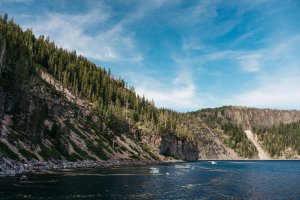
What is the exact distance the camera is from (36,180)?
225 feet

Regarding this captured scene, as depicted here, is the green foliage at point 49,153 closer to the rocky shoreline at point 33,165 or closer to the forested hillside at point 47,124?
the forested hillside at point 47,124

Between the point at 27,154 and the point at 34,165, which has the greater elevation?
the point at 27,154

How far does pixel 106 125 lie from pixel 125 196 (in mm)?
126112

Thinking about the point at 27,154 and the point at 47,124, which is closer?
the point at 27,154

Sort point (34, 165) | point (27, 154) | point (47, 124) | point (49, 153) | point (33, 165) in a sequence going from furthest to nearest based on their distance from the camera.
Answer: point (47, 124)
point (49, 153)
point (27, 154)
point (34, 165)
point (33, 165)

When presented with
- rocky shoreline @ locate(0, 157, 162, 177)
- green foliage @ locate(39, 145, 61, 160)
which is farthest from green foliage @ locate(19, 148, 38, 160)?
green foliage @ locate(39, 145, 61, 160)

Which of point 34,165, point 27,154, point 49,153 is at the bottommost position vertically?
point 34,165

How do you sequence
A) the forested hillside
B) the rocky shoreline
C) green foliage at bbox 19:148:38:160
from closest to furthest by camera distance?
the rocky shoreline → green foliage at bbox 19:148:38:160 → the forested hillside

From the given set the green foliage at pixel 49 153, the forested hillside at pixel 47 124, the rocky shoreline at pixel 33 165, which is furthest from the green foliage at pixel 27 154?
the green foliage at pixel 49 153

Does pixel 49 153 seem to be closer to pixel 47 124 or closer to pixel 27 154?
pixel 27 154

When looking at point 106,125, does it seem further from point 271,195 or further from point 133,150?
Answer: point 271,195

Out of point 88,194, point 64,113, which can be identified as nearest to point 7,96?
point 64,113

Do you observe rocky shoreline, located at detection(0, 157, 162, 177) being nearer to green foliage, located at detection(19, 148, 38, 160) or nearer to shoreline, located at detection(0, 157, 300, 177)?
shoreline, located at detection(0, 157, 300, 177)

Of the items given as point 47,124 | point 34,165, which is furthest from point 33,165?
point 47,124
